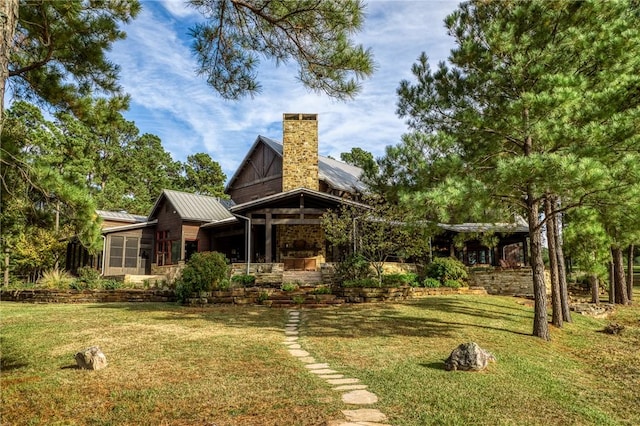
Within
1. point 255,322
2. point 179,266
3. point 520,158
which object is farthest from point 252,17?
point 179,266

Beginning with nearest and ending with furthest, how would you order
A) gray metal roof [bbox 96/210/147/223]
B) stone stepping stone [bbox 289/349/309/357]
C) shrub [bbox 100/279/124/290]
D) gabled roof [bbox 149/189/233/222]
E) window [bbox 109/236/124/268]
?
stone stepping stone [bbox 289/349/309/357]
shrub [bbox 100/279/124/290]
window [bbox 109/236/124/268]
gabled roof [bbox 149/189/233/222]
gray metal roof [bbox 96/210/147/223]

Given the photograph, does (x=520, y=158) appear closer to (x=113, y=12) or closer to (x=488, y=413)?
(x=488, y=413)

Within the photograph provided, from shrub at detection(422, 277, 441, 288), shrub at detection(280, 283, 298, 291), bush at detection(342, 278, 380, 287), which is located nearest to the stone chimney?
shrub at detection(280, 283, 298, 291)

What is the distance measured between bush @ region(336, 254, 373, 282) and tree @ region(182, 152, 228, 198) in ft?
100

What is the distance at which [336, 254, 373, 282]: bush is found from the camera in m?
15.6

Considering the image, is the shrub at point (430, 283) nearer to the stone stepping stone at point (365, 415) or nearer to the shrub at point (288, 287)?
the shrub at point (288, 287)

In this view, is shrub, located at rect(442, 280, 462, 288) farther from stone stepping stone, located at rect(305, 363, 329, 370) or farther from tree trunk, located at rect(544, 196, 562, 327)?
stone stepping stone, located at rect(305, 363, 329, 370)

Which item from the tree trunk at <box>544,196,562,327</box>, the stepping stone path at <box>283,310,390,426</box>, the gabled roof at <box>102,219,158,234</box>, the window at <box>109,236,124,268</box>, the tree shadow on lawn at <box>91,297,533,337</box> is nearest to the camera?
the stepping stone path at <box>283,310,390,426</box>

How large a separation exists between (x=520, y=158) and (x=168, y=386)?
681 centimetres

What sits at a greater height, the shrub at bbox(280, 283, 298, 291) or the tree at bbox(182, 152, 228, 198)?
the tree at bbox(182, 152, 228, 198)

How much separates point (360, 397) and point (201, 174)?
42.5 metres

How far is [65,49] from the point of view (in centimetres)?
585

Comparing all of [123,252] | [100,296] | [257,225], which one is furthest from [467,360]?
[123,252]

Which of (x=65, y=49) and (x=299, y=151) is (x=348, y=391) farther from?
(x=299, y=151)
